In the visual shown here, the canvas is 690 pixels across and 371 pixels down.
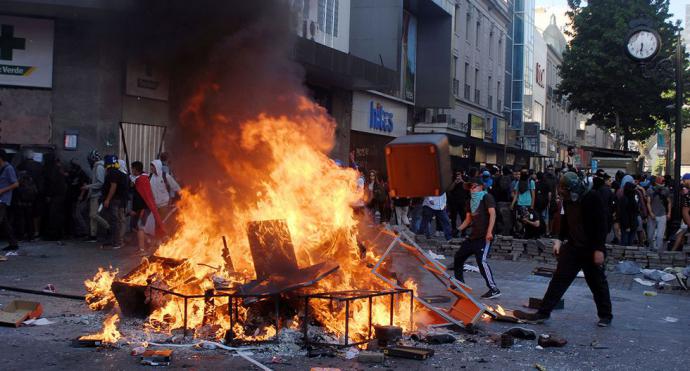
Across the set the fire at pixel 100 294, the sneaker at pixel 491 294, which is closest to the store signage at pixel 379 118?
the sneaker at pixel 491 294

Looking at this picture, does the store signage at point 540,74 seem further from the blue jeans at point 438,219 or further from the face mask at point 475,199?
the face mask at point 475,199

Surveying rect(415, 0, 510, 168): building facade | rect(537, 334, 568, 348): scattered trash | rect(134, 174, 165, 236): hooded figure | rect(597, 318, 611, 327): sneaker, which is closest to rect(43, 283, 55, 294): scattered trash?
rect(134, 174, 165, 236): hooded figure

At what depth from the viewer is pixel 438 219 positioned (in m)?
14.4

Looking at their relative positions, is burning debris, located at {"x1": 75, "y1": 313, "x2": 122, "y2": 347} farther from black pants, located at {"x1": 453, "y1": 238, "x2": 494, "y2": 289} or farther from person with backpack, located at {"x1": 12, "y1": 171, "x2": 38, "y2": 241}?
person with backpack, located at {"x1": 12, "y1": 171, "x2": 38, "y2": 241}

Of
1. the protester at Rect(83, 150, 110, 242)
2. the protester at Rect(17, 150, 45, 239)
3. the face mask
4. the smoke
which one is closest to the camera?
the smoke

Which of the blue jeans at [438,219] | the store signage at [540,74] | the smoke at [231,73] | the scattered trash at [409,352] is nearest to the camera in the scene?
the scattered trash at [409,352]

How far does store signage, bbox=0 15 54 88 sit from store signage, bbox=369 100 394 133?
12611mm

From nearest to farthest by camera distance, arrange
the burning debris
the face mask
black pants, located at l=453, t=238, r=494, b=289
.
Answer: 1. the burning debris
2. black pants, located at l=453, t=238, r=494, b=289
3. the face mask

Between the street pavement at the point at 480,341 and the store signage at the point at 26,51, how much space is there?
15.4 feet

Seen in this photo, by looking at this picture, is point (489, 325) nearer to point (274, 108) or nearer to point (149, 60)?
point (274, 108)

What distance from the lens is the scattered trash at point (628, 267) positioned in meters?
11.4

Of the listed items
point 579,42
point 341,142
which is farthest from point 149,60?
point 579,42

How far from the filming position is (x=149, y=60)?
11266 mm

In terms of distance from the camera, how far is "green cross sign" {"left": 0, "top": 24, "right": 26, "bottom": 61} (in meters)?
13.0
